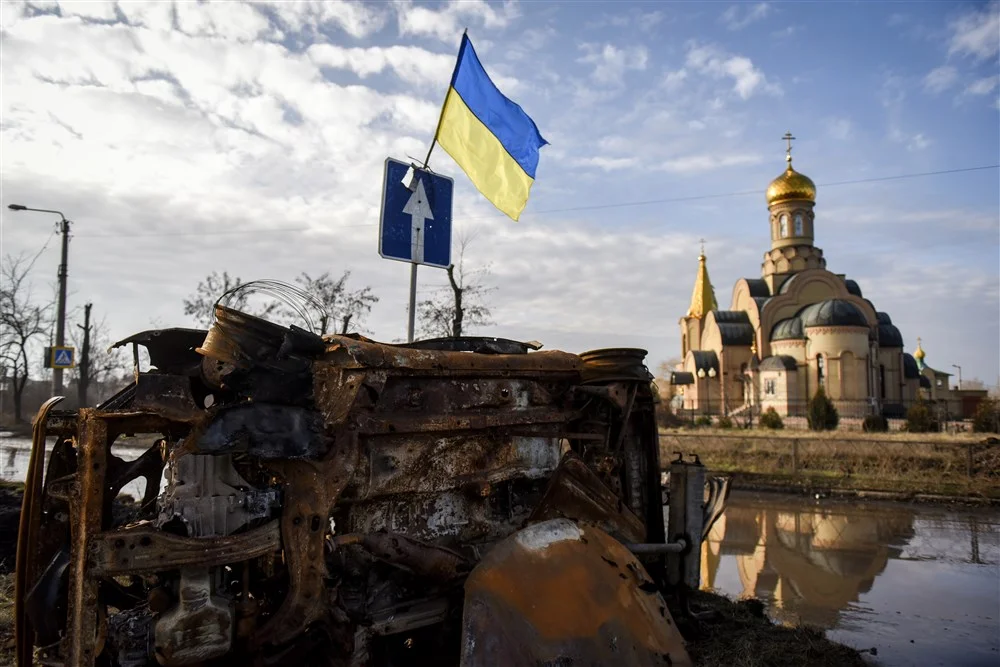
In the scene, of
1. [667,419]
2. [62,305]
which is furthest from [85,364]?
[667,419]

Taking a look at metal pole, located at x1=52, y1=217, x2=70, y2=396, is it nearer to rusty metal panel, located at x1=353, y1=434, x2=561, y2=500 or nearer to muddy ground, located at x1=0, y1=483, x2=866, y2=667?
muddy ground, located at x1=0, y1=483, x2=866, y2=667

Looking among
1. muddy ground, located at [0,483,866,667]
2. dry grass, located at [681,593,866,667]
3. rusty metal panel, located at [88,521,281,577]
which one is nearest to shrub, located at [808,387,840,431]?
muddy ground, located at [0,483,866,667]

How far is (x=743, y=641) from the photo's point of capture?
5285mm

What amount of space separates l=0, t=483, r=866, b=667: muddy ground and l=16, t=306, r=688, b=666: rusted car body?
1362mm

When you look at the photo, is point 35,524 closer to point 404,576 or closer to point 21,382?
point 404,576

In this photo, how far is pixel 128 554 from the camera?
10.0 ft

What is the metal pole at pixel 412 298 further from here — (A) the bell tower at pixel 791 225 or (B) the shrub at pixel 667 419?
(A) the bell tower at pixel 791 225

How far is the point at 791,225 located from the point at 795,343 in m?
9.46

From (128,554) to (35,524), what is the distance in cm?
110

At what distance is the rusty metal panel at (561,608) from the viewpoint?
344cm

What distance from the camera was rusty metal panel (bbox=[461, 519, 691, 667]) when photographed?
3.44 m

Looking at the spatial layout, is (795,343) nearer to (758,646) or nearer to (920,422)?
(920,422)

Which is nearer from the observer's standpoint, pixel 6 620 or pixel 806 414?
pixel 6 620

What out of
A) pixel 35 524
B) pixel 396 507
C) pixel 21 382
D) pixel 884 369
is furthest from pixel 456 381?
pixel 884 369
